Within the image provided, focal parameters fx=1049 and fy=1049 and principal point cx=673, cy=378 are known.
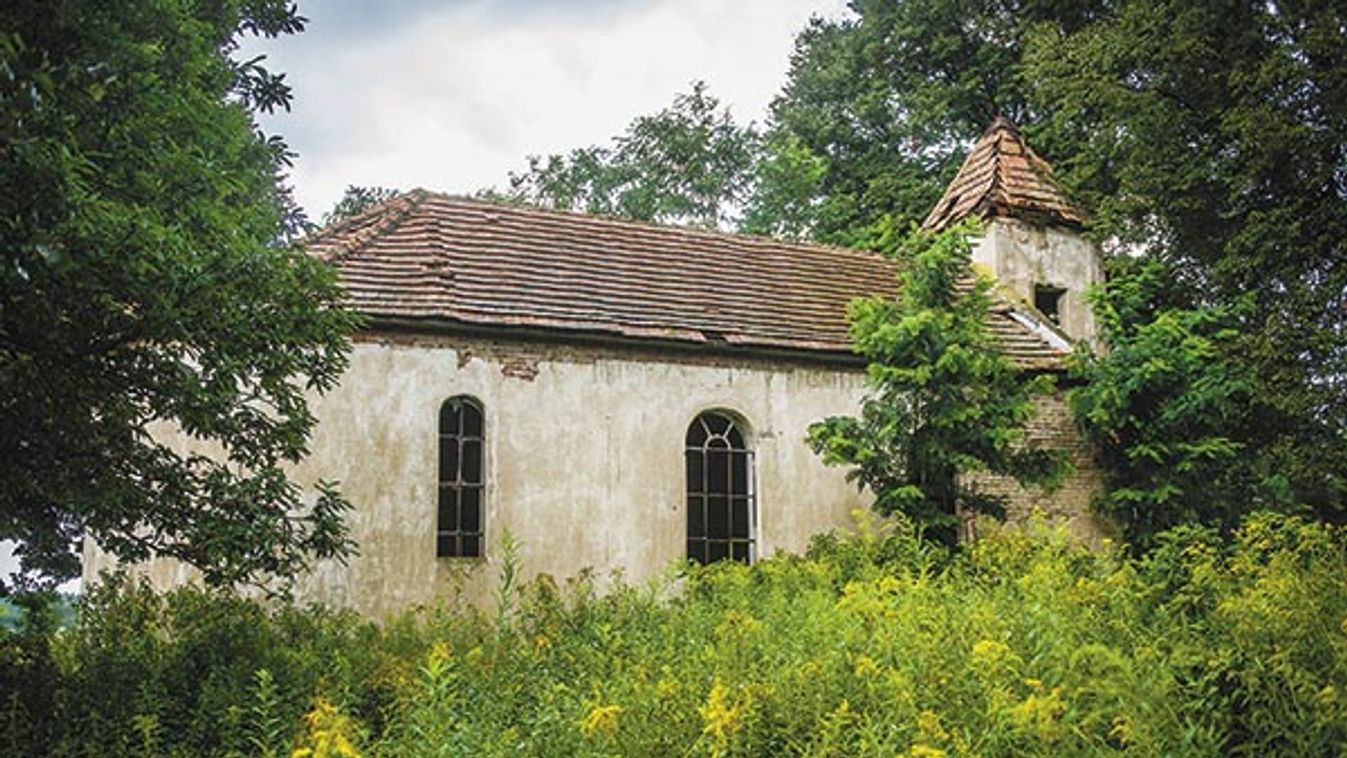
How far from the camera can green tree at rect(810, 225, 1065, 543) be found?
12.8 meters

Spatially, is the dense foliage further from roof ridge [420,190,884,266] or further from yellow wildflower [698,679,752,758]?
roof ridge [420,190,884,266]

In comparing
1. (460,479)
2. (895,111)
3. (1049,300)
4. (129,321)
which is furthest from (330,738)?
(895,111)

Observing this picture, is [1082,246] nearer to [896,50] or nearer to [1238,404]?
[1238,404]

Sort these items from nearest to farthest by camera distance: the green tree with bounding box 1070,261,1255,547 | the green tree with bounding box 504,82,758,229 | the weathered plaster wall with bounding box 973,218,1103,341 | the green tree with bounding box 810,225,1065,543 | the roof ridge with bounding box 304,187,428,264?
1. the green tree with bounding box 810,225,1065,543
2. the roof ridge with bounding box 304,187,428,264
3. the green tree with bounding box 1070,261,1255,547
4. the weathered plaster wall with bounding box 973,218,1103,341
5. the green tree with bounding box 504,82,758,229

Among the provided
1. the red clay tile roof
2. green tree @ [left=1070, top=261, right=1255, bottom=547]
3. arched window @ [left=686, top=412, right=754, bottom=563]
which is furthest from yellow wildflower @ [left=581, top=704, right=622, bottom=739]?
green tree @ [left=1070, top=261, right=1255, bottom=547]

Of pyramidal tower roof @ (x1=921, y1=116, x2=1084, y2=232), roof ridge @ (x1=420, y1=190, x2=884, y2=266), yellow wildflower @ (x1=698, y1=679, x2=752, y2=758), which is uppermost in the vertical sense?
pyramidal tower roof @ (x1=921, y1=116, x2=1084, y2=232)

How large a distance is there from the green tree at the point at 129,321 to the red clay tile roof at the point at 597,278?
14.9 ft

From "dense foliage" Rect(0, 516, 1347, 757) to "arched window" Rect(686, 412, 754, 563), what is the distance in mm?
→ 5011

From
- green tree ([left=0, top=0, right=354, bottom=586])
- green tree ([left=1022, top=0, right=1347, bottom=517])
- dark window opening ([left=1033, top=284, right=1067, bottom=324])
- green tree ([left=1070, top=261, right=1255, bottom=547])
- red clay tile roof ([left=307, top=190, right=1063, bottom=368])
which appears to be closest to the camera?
green tree ([left=0, top=0, right=354, bottom=586])

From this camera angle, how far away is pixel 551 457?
43.8 ft

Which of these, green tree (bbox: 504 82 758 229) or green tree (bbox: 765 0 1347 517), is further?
green tree (bbox: 504 82 758 229)

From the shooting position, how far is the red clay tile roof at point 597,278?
1348cm

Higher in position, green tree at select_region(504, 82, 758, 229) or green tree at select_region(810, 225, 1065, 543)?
green tree at select_region(504, 82, 758, 229)

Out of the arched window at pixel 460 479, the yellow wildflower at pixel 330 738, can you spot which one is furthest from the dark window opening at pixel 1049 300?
the yellow wildflower at pixel 330 738
